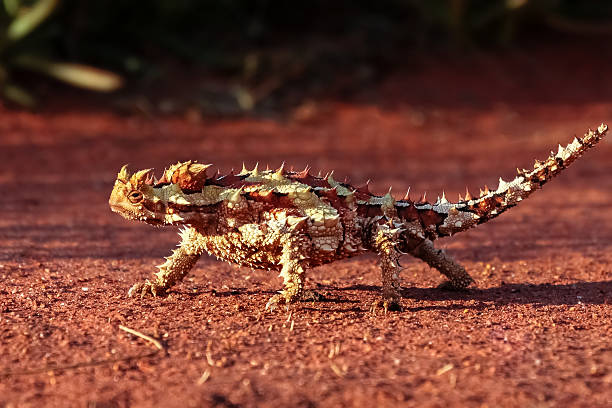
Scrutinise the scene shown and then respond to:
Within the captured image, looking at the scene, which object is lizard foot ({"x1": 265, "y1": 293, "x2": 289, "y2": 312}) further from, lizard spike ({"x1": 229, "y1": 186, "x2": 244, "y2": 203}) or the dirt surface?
lizard spike ({"x1": 229, "y1": 186, "x2": 244, "y2": 203})

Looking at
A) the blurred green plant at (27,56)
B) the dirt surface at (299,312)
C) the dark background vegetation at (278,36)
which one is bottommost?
the dirt surface at (299,312)

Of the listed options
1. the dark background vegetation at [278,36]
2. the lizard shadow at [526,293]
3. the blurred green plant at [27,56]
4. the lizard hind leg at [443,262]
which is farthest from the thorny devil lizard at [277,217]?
the dark background vegetation at [278,36]

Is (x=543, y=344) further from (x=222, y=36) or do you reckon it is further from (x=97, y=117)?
(x=222, y=36)

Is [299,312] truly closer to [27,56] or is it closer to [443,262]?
[443,262]

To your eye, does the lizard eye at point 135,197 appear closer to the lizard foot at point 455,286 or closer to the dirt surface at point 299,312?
the dirt surface at point 299,312

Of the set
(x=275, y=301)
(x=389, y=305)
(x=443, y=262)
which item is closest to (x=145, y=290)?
(x=275, y=301)

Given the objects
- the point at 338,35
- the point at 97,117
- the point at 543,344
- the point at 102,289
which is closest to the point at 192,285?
the point at 102,289
